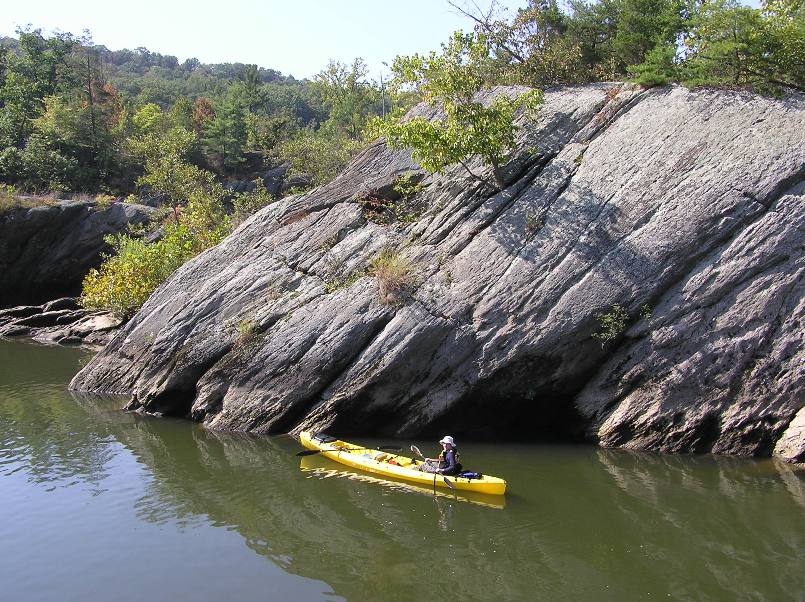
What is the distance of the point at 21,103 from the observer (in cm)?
5966

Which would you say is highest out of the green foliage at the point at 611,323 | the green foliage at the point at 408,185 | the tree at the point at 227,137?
the tree at the point at 227,137

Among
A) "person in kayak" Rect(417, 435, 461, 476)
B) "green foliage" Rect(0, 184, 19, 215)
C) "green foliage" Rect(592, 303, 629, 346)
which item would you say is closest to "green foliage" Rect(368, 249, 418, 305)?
"person in kayak" Rect(417, 435, 461, 476)

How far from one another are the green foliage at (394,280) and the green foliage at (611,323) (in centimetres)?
521

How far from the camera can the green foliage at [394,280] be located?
1886 cm

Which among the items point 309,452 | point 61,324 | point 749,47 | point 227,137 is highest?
point 227,137

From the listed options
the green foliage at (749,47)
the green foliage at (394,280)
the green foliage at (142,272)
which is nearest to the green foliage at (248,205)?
the green foliage at (142,272)

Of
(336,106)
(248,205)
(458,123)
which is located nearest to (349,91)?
(336,106)

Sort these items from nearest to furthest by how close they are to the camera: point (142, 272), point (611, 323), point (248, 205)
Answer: point (611, 323)
point (142, 272)
point (248, 205)

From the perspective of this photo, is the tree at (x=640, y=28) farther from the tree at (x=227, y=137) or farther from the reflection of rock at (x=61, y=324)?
the tree at (x=227, y=137)

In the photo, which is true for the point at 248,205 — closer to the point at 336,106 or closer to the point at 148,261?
the point at 148,261

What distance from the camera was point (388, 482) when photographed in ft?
51.2

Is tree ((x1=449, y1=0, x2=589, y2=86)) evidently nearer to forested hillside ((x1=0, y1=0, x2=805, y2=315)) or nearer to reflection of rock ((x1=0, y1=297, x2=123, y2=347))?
forested hillside ((x1=0, y1=0, x2=805, y2=315))

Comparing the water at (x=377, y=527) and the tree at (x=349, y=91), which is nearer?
the water at (x=377, y=527)

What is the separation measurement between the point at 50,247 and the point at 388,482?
3554cm
